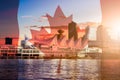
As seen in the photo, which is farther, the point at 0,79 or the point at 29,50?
the point at 29,50

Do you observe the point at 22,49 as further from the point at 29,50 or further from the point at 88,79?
the point at 88,79

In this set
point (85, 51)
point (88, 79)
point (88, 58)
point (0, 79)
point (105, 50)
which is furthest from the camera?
point (88, 58)

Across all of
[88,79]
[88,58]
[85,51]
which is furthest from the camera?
[88,58]

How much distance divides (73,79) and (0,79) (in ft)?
9.38

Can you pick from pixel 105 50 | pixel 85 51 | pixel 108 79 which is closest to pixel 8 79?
pixel 108 79

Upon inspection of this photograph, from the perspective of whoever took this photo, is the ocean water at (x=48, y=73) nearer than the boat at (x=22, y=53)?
Yes

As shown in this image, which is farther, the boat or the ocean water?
the boat

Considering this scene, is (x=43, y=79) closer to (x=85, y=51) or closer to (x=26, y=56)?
(x=85, y=51)

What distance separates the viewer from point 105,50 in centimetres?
4288

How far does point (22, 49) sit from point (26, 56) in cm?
351

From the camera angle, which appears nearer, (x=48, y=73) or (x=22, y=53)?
(x=48, y=73)

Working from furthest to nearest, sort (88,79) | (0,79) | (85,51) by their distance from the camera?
(85,51), (88,79), (0,79)

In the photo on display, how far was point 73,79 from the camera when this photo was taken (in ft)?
51.7

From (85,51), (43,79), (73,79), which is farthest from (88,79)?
(85,51)
